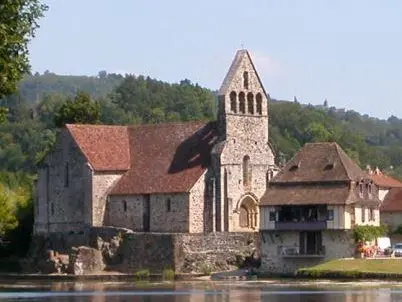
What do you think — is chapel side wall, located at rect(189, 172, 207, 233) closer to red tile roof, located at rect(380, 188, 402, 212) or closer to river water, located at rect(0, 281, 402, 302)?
river water, located at rect(0, 281, 402, 302)

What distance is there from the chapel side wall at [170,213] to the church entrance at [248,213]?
14.9 ft

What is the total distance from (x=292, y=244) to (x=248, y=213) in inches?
378

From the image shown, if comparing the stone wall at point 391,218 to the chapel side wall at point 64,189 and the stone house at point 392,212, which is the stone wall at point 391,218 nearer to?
the stone house at point 392,212

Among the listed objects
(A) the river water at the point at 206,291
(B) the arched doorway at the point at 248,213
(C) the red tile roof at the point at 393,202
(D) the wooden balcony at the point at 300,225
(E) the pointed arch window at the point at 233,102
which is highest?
(E) the pointed arch window at the point at 233,102

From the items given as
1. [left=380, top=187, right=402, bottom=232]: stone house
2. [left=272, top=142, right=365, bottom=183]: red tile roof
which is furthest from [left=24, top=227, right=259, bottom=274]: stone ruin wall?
[left=380, top=187, right=402, bottom=232]: stone house

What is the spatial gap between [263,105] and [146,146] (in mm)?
8725

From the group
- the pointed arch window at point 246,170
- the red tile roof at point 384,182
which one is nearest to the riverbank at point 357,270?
the pointed arch window at point 246,170

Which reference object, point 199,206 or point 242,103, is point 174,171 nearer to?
point 199,206

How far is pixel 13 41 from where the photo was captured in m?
50.3

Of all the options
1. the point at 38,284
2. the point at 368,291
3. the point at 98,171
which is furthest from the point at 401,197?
the point at 368,291

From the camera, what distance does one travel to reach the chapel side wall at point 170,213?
10550 centimetres

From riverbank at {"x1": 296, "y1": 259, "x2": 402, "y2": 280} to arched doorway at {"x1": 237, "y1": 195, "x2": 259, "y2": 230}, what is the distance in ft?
46.9

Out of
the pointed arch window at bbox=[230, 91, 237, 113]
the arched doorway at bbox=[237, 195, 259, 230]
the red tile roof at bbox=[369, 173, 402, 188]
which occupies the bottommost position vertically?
the arched doorway at bbox=[237, 195, 259, 230]

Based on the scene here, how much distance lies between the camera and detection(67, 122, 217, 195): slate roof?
4205 inches
